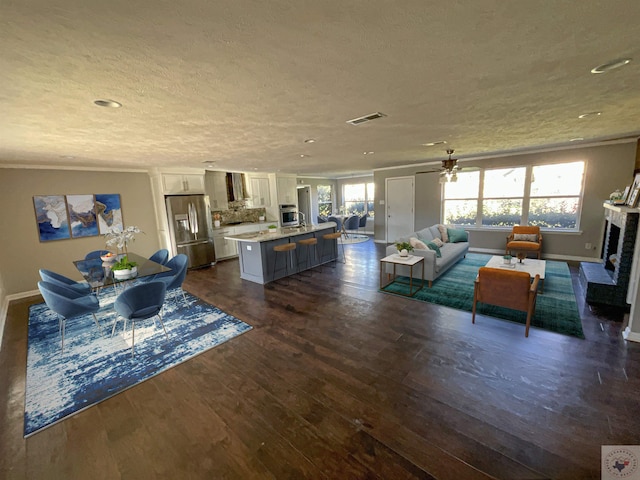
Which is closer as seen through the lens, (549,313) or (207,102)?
(207,102)

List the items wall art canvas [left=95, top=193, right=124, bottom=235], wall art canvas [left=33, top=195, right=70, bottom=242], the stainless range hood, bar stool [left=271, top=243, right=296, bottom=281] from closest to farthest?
wall art canvas [left=33, top=195, right=70, bottom=242], bar stool [left=271, top=243, right=296, bottom=281], wall art canvas [left=95, top=193, right=124, bottom=235], the stainless range hood

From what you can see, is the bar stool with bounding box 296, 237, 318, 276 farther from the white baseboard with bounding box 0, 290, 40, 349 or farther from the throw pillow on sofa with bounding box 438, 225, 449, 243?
the white baseboard with bounding box 0, 290, 40, 349

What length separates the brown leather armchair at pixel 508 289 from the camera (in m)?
2.99

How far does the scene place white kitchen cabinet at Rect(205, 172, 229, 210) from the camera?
7168mm

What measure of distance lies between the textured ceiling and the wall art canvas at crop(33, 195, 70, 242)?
225 cm

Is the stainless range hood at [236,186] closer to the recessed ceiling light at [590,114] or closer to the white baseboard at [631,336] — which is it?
the recessed ceiling light at [590,114]

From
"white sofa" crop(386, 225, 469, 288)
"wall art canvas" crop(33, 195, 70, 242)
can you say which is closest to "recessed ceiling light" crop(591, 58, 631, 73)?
"white sofa" crop(386, 225, 469, 288)

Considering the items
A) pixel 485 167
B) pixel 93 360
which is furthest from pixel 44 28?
pixel 485 167

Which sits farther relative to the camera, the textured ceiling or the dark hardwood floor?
the dark hardwood floor

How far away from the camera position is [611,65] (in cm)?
180

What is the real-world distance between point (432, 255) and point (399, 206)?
12.5ft

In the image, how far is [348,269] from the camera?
592 centimetres

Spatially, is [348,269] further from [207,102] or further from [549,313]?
[207,102]

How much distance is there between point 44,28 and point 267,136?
2386 millimetres
